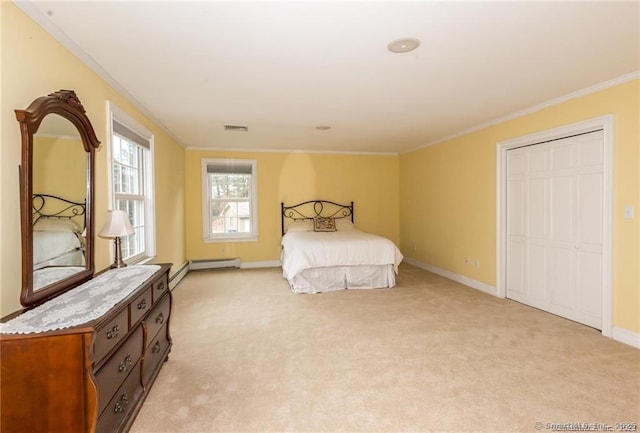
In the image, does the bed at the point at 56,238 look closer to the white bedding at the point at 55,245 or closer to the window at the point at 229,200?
the white bedding at the point at 55,245

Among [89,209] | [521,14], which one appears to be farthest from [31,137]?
[521,14]

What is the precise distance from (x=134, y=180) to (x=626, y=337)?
5.11 meters

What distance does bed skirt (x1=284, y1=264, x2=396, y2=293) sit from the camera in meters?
4.69

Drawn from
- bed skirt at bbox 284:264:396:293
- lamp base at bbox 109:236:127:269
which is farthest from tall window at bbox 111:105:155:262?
bed skirt at bbox 284:264:396:293

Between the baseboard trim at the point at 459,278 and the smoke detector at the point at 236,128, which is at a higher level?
the smoke detector at the point at 236,128

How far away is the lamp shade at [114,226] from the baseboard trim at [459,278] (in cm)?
442

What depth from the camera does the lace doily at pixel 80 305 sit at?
1.37m

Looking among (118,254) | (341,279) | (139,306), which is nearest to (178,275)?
(341,279)

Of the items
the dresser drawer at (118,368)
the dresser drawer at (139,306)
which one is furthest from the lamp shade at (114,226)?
the dresser drawer at (118,368)

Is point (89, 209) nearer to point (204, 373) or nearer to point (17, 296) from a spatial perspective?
point (17, 296)

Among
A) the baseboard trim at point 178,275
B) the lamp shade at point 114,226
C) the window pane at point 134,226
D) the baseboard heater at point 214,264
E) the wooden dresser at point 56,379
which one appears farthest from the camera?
the baseboard heater at point 214,264

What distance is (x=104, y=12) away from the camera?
74.3 inches

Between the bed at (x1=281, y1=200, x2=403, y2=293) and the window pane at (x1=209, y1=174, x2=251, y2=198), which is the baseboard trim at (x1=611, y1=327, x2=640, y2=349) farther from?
the window pane at (x1=209, y1=174, x2=251, y2=198)

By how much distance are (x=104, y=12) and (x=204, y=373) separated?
2.46 meters
